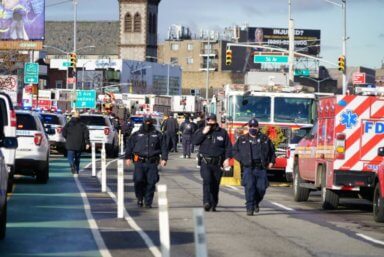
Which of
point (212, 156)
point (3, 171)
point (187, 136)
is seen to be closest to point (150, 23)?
point (187, 136)

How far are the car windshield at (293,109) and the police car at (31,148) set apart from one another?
7319 millimetres

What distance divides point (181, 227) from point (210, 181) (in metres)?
3.16

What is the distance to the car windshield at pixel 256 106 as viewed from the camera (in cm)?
3194

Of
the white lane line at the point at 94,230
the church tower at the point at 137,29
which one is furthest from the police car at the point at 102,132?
the church tower at the point at 137,29

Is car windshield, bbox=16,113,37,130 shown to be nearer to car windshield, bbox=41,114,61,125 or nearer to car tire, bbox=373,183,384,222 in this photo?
car tire, bbox=373,183,384,222

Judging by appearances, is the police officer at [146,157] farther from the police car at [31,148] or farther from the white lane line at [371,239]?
the police car at [31,148]

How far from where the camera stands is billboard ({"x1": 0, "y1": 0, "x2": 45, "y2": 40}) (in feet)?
188

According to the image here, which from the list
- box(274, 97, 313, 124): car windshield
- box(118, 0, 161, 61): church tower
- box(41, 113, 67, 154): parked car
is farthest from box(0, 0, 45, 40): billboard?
box(118, 0, 161, 61): church tower

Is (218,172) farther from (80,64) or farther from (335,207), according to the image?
(80,64)

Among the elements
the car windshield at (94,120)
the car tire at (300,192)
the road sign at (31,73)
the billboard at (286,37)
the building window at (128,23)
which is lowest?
the car tire at (300,192)

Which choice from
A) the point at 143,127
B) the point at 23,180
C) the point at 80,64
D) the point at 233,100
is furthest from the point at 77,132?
the point at 80,64

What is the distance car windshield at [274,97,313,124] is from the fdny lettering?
10462 millimetres

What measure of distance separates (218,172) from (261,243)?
514 centimetres

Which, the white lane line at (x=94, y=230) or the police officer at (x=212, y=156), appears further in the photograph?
the police officer at (x=212, y=156)
